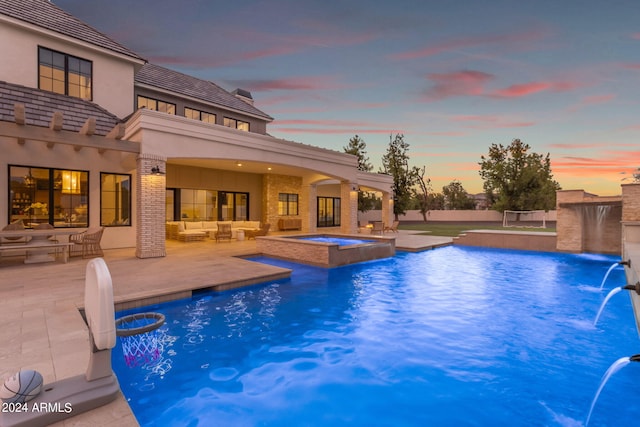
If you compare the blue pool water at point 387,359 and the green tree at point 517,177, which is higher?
the green tree at point 517,177

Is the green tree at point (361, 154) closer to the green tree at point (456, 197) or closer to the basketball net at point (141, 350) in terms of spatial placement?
the basketball net at point (141, 350)

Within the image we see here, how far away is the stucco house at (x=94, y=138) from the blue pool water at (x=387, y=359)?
636 centimetres

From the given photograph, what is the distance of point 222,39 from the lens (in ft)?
Result: 53.8

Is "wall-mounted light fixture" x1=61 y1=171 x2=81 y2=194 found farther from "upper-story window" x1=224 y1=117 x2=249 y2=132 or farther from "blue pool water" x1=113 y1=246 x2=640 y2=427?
"upper-story window" x1=224 y1=117 x2=249 y2=132

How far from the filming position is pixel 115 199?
13.0 meters

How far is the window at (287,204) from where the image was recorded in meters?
22.4

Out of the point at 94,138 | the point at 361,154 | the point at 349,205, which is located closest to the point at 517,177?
the point at 361,154

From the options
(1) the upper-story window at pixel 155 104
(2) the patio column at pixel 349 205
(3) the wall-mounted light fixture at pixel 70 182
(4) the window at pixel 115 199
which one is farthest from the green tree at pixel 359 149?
(3) the wall-mounted light fixture at pixel 70 182

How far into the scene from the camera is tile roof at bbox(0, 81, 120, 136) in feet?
34.7

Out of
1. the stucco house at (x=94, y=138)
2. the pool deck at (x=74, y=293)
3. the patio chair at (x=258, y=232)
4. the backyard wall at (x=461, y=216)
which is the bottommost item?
the pool deck at (x=74, y=293)

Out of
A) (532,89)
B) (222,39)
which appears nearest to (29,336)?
(222,39)

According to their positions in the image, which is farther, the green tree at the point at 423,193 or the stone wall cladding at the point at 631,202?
the green tree at the point at 423,193

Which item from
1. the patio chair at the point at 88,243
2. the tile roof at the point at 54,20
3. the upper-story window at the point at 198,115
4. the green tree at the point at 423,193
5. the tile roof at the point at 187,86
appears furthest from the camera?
the green tree at the point at 423,193

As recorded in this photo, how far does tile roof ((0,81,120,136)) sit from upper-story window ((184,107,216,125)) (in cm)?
528
